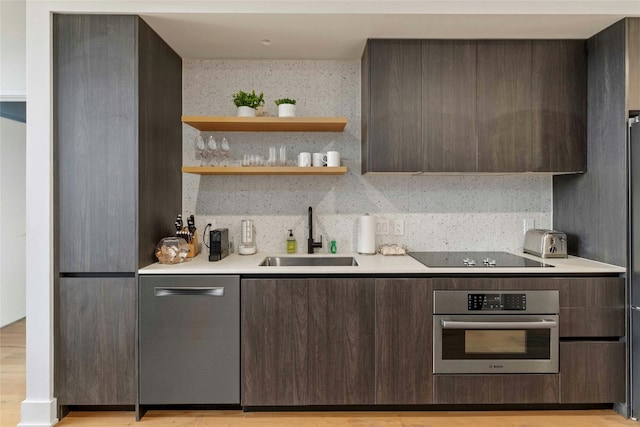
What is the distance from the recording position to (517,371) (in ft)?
7.23

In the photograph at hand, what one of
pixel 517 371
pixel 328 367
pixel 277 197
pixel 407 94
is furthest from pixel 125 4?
pixel 517 371

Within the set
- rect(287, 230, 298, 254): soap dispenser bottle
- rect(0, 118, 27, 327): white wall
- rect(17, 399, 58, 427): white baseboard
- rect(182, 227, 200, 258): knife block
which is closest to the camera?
rect(17, 399, 58, 427): white baseboard

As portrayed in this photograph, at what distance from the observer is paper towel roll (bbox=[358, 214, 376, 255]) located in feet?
9.05

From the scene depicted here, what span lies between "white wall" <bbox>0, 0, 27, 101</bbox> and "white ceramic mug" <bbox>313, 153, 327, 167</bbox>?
198 cm

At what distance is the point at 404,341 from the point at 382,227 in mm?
903

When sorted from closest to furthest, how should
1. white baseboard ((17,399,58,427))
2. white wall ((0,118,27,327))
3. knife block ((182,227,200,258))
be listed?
white baseboard ((17,399,58,427)) → knife block ((182,227,200,258)) → white wall ((0,118,27,327))

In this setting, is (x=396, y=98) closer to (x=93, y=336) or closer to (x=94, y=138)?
(x=94, y=138)


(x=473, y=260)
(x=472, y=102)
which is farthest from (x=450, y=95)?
(x=473, y=260)

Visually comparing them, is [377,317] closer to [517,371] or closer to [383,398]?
[383,398]

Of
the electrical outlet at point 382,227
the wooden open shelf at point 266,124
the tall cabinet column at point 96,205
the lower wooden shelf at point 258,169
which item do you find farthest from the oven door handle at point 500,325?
the tall cabinet column at point 96,205

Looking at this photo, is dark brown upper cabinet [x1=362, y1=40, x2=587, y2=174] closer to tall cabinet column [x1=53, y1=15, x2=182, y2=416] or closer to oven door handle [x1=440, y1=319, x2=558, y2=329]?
oven door handle [x1=440, y1=319, x2=558, y2=329]

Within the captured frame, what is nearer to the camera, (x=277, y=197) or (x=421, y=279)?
(x=421, y=279)

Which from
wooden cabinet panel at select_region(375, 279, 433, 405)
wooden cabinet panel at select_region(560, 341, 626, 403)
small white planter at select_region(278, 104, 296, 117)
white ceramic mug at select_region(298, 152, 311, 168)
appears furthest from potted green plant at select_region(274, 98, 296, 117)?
wooden cabinet panel at select_region(560, 341, 626, 403)

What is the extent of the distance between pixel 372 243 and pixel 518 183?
1.13 meters
